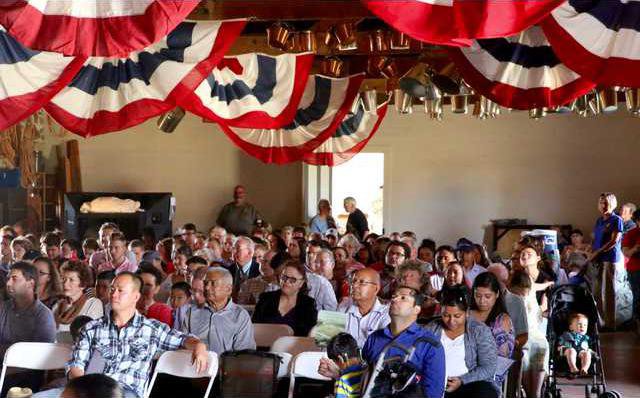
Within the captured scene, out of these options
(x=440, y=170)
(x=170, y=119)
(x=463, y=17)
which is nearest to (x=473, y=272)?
(x=170, y=119)

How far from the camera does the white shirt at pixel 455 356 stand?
18.9 ft

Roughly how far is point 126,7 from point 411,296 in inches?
84.0

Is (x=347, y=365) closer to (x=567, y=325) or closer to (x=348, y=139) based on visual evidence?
(x=567, y=325)

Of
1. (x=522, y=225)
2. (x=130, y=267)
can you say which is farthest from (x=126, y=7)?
(x=522, y=225)

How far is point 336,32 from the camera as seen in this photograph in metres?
8.24

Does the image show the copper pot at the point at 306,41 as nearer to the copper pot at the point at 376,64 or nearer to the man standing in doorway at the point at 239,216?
the copper pot at the point at 376,64

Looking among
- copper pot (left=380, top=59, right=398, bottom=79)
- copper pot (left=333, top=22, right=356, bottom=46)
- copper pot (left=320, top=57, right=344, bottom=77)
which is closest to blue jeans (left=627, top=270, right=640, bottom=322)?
copper pot (left=380, top=59, right=398, bottom=79)

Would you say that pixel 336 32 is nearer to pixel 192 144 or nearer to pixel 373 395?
pixel 373 395

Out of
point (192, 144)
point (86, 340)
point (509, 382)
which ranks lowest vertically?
point (509, 382)

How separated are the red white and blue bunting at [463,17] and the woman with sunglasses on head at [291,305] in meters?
2.89

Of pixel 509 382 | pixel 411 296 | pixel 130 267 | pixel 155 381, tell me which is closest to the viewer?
Answer: pixel 411 296

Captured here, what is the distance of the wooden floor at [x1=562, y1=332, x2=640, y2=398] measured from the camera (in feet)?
26.7

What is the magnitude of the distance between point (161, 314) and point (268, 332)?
2.33 feet

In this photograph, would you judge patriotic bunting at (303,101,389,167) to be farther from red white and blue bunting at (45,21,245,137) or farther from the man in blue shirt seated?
Answer: the man in blue shirt seated
